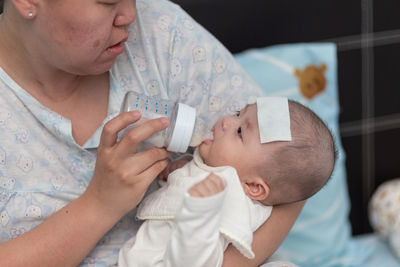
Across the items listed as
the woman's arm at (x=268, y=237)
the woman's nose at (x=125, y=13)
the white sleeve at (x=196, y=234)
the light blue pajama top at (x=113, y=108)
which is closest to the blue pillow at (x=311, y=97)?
the light blue pajama top at (x=113, y=108)

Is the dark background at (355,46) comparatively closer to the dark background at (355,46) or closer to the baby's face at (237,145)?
the dark background at (355,46)

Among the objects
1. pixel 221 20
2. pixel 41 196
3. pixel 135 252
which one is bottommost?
pixel 135 252

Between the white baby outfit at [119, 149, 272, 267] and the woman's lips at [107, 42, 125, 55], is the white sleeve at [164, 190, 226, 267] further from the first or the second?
the woman's lips at [107, 42, 125, 55]

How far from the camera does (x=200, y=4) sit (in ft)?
7.04

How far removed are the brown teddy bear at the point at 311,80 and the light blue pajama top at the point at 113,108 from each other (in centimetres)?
57

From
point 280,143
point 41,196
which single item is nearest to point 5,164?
point 41,196

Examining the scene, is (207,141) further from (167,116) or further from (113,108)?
(113,108)

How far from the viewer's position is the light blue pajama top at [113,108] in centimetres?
139

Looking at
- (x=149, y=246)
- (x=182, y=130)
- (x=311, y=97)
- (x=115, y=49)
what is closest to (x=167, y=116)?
(x=182, y=130)

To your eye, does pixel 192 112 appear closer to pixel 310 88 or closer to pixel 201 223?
pixel 201 223

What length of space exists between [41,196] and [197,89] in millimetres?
508

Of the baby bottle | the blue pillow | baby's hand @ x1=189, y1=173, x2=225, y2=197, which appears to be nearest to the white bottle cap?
the baby bottle

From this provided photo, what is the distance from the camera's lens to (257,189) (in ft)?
4.67

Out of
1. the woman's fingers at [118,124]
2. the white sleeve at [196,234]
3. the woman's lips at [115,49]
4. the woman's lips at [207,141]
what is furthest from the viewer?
the woman's lips at [207,141]
